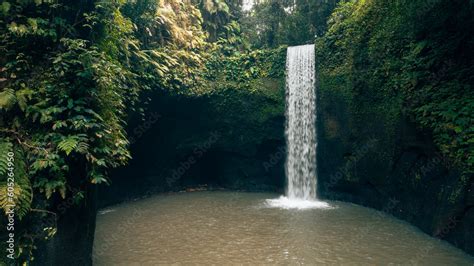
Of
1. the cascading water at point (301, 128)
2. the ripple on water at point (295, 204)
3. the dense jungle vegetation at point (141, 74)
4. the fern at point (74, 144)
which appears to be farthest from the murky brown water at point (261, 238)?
the fern at point (74, 144)

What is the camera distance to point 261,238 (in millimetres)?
8164

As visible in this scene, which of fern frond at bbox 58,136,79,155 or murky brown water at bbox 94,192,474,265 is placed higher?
fern frond at bbox 58,136,79,155

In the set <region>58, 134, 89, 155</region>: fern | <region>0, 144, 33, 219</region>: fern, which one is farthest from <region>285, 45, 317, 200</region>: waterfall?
<region>0, 144, 33, 219</region>: fern

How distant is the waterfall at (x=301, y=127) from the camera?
1361 centimetres

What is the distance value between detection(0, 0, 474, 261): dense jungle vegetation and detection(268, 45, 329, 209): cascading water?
2.06 ft

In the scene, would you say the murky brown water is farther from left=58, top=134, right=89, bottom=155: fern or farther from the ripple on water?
left=58, top=134, right=89, bottom=155: fern

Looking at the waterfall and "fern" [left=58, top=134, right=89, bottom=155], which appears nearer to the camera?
"fern" [left=58, top=134, right=89, bottom=155]

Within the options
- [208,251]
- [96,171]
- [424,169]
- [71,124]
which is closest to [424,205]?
[424,169]

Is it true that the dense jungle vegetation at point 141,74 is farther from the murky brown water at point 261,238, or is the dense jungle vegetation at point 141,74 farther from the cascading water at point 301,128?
the murky brown water at point 261,238

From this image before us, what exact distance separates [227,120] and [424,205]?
8553mm

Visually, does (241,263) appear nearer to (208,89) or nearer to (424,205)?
(424,205)

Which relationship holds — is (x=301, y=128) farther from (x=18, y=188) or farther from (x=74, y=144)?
(x=18, y=188)

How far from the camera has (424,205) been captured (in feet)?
29.1

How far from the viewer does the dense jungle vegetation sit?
5598mm
